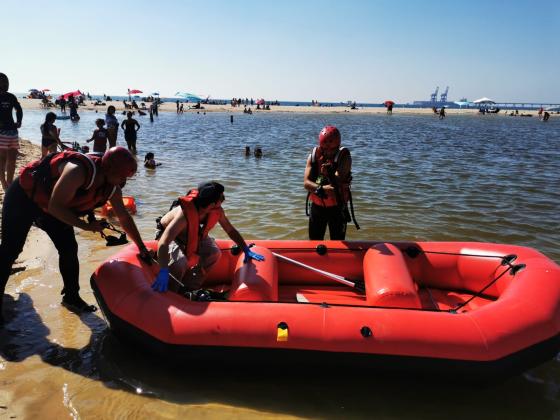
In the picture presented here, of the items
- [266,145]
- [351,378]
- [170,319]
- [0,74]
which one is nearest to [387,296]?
[351,378]

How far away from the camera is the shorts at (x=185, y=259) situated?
3545 millimetres

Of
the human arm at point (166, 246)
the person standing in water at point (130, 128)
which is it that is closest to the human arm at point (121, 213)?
the human arm at point (166, 246)

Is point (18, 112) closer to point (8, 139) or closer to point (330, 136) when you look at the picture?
point (8, 139)

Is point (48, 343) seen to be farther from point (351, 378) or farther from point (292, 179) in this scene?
point (292, 179)

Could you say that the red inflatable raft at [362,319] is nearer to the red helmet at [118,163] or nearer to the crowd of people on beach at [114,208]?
the crowd of people on beach at [114,208]

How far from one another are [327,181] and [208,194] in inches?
59.9

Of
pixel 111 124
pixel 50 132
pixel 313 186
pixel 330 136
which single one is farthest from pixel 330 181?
pixel 111 124

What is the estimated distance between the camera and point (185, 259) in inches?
140

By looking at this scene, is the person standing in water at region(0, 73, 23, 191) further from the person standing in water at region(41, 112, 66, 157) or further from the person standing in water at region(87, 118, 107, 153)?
the person standing in water at region(87, 118, 107, 153)

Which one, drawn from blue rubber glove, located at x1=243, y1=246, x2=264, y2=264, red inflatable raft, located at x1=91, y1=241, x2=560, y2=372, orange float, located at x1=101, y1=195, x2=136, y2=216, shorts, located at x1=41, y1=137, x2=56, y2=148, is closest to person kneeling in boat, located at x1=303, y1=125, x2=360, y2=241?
red inflatable raft, located at x1=91, y1=241, x2=560, y2=372

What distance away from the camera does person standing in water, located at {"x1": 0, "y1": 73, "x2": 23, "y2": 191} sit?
18.4 feet

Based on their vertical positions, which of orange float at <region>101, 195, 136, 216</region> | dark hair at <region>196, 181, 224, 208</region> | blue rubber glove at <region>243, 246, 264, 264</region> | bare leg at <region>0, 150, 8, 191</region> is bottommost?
orange float at <region>101, 195, 136, 216</region>

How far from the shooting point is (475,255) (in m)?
4.14

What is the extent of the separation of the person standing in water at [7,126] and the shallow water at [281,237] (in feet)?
5.54
